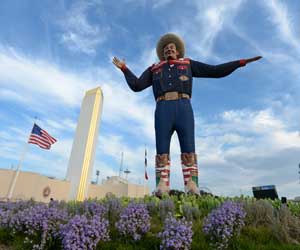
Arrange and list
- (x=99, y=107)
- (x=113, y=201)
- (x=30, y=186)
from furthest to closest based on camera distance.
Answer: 1. (x=99, y=107)
2. (x=30, y=186)
3. (x=113, y=201)

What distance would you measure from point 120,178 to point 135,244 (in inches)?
1843

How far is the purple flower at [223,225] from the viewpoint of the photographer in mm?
3264

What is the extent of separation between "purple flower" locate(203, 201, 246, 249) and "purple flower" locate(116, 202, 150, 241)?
31.8 inches

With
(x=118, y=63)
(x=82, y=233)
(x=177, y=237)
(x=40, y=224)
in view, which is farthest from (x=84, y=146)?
(x=177, y=237)

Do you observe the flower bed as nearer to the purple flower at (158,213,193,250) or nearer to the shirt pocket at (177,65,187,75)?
the purple flower at (158,213,193,250)

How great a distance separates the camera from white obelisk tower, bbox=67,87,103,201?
3150 cm

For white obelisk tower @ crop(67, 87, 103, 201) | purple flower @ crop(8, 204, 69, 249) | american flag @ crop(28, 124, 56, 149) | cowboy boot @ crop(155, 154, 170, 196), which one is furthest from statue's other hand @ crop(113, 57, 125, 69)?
white obelisk tower @ crop(67, 87, 103, 201)

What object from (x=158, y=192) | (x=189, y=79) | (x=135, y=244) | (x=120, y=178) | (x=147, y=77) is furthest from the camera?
(x=120, y=178)

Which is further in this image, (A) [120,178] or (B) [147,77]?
(A) [120,178]

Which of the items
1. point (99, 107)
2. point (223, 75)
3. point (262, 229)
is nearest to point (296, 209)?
point (262, 229)

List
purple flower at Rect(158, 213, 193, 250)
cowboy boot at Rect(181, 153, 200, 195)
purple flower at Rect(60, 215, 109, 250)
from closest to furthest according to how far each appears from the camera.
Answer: purple flower at Rect(158, 213, 193, 250) < purple flower at Rect(60, 215, 109, 250) < cowboy boot at Rect(181, 153, 200, 195)

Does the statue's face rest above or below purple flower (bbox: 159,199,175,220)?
above

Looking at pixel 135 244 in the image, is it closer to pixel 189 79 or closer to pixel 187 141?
pixel 187 141

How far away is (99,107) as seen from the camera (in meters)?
33.5
